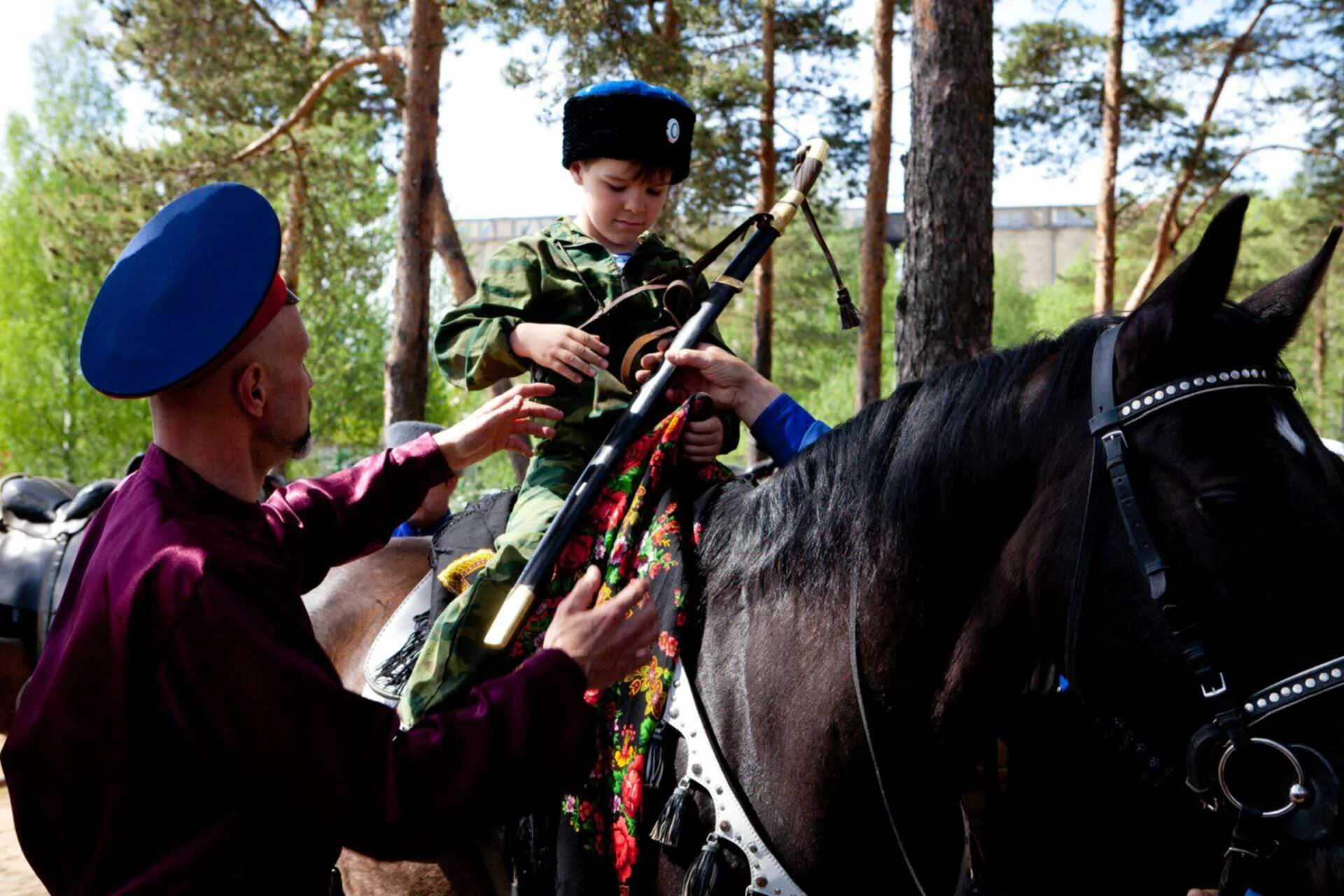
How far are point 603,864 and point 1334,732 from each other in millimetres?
1275

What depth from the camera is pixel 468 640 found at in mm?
2400

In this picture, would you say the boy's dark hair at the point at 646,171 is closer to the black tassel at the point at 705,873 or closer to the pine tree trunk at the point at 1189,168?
the black tassel at the point at 705,873

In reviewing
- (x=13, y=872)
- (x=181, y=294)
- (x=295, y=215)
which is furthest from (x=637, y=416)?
(x=295, y=215)

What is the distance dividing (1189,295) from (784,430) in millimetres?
1081

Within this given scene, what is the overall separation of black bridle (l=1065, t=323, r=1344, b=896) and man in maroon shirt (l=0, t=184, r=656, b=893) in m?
0.74

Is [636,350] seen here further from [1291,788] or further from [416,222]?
[416,222]

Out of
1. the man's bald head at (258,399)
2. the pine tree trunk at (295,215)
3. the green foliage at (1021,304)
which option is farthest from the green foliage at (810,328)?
the man's bald head at (258,399)

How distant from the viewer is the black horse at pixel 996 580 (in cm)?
164

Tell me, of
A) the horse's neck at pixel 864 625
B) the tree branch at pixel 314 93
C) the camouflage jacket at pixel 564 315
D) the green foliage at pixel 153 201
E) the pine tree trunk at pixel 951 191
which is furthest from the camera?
the green foliage at pixel 153 201

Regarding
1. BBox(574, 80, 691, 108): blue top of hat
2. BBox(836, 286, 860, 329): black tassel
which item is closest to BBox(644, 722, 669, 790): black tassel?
BBox(836, 286, 860, 329): black tassel

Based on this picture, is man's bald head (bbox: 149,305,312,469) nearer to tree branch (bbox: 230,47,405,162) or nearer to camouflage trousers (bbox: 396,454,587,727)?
camouflage trousers (bbox: 396,454,587,727)

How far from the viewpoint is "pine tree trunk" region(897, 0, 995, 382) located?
540 cm

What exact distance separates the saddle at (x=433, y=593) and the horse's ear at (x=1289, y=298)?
1.72 metres

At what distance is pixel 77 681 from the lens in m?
1.60
